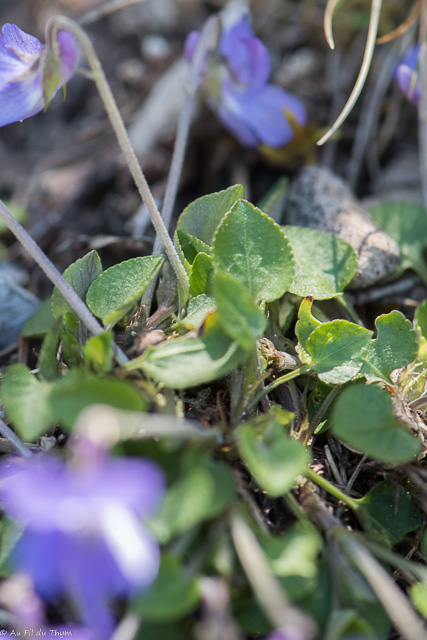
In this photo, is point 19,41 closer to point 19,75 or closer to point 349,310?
point 19,75

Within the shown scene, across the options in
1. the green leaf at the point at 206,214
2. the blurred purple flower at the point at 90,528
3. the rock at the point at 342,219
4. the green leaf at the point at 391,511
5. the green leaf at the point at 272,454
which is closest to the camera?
the blurred purple flower at the point at 90,528

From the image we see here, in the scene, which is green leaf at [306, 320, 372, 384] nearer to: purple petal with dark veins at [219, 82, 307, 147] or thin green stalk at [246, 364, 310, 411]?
thin green stalk at [246, 364, 310, 411]

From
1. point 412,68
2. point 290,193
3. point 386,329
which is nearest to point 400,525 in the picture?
point 386,329

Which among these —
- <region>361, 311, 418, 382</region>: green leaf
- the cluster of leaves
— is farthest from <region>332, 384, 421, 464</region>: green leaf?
<region>361, 311, 418, 382</region>: green leaf

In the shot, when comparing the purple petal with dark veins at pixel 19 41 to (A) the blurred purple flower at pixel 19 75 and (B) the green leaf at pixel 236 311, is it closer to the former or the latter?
(A) the blurred purple flower at pixel 19 75

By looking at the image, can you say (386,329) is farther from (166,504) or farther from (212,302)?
(166,504)

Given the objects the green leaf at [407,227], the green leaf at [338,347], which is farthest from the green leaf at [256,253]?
the green leaf at [407,227]
